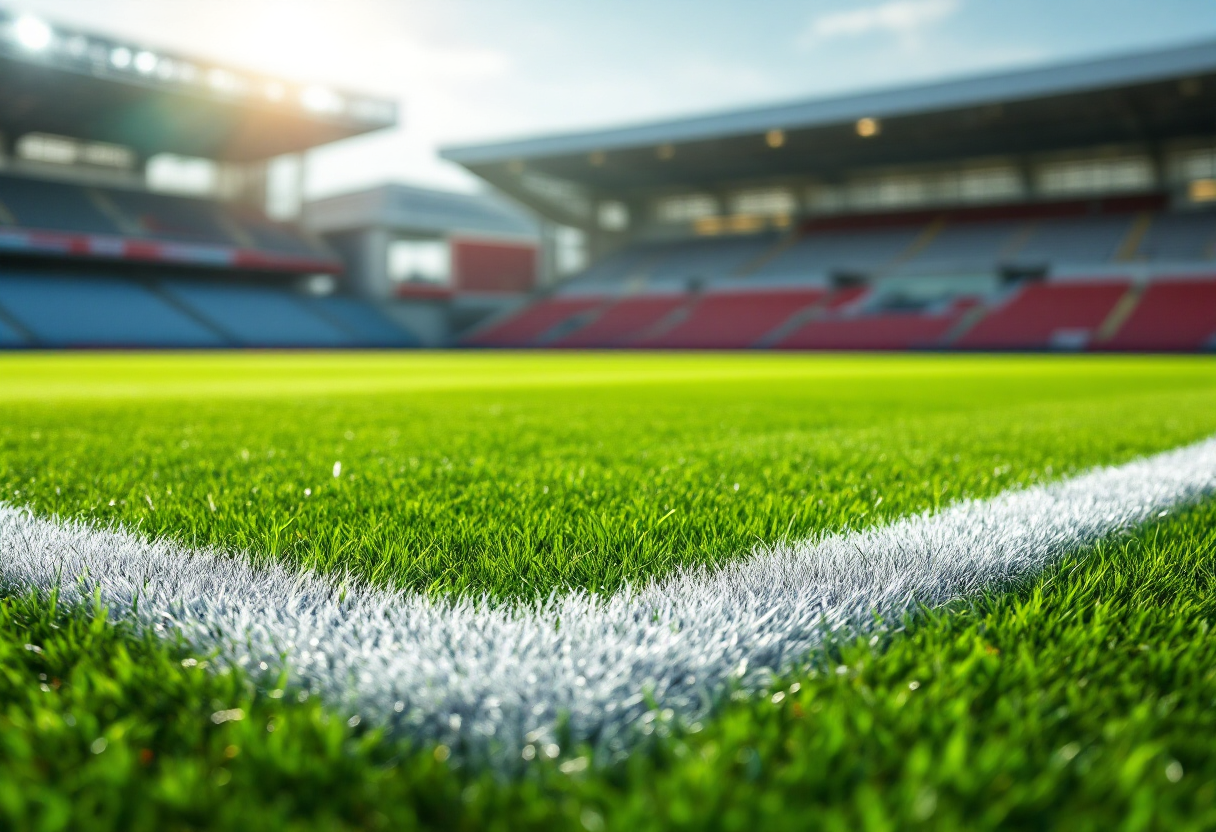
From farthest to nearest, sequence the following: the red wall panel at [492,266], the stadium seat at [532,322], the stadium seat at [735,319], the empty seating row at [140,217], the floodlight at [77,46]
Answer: the red wall panel at [492,266] < the stadium seat at [532,322] < the empty seating row at [140,217] < the stadium seat at [735,319] < the floodlight at [77,46]

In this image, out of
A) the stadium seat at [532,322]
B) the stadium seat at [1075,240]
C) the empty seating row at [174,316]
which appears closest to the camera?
the empty seating row at [174,316]

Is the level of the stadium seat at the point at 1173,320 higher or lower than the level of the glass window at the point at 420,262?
lower

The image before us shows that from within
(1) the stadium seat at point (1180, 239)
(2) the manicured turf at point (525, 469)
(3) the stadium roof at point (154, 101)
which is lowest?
(2) the manicured turf at point (525, 469)

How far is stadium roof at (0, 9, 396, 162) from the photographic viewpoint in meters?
23.4

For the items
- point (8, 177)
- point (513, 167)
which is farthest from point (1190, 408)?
point (8, 177)

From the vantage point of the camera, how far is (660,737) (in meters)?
0.79

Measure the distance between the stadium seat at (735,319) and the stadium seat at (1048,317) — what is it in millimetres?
5695

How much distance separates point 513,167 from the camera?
3011cm

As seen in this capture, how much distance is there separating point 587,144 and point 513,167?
369 cm

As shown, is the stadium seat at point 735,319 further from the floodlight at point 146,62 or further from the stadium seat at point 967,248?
the floodlight at point 146,62

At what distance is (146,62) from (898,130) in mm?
21114

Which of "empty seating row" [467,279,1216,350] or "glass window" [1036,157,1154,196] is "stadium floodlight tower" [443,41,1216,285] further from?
"empty seating row" [467,279,1216,350]

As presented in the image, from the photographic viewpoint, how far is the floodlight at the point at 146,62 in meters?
24.6

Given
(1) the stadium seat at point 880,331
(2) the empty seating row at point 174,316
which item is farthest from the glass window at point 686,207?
(2) the empty seating row at point 174,316
